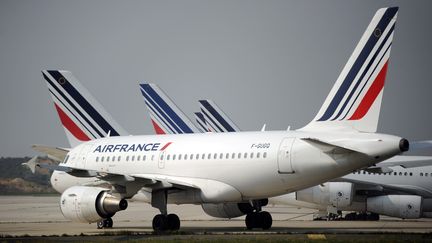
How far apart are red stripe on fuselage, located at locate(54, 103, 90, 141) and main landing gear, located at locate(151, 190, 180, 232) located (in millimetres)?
9725

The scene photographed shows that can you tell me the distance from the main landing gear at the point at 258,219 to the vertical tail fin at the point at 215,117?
21.0 metres

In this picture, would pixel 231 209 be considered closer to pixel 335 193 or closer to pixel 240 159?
pixel 240 159

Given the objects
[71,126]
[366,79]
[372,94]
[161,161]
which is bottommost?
[161,161]

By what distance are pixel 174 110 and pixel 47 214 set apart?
10.4 meters

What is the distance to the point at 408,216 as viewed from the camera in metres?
44.6

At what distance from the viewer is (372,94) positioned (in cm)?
3234

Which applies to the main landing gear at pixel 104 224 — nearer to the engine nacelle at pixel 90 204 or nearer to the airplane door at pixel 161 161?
the engine nacelle at pixel 90 204

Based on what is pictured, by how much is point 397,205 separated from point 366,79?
14779 millimetres

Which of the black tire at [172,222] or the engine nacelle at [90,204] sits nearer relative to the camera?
the engine nacelle at [90,204]

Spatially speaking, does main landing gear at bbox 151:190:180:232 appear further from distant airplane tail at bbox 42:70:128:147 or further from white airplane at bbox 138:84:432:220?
white airplane at bbox 138:84:432:220

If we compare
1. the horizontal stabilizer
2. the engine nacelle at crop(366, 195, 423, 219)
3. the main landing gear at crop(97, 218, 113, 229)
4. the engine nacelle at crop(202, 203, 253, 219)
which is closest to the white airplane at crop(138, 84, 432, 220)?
the engine nacelle at crop(366, 195, 423, 219)

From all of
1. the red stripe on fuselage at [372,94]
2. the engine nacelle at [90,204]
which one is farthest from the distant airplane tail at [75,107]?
the red stripe on fuselage at [372,94]

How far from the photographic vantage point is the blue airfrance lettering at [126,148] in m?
38.7

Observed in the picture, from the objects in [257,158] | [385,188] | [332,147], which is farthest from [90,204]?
[385,188]
